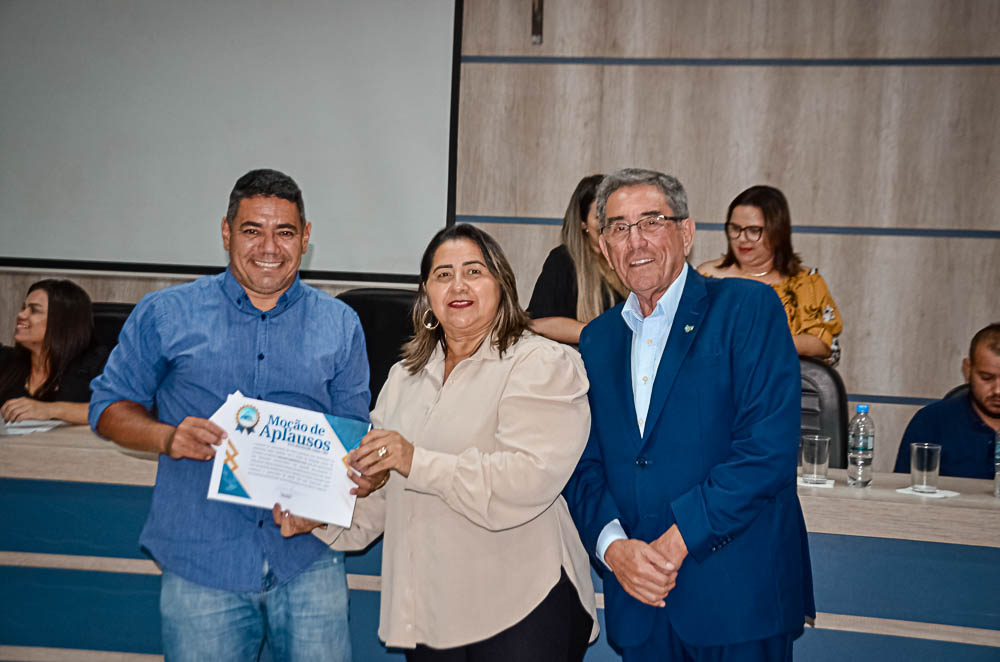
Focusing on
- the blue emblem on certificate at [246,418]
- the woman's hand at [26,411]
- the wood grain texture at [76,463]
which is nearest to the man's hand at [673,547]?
the blue emblem on certificate at [246,418]

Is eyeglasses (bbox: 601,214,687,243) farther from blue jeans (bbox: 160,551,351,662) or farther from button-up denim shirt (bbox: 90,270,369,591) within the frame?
blue jeans (bbox: 160,551,351,662)

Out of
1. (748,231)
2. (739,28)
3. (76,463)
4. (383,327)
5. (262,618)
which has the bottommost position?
(262,618)

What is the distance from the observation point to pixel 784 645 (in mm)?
1581

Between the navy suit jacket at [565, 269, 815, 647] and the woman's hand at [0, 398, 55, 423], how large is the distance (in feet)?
6.53

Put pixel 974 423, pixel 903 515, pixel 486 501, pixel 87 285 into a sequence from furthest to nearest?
1. pixel 87 285
2. pixel 974 423
3. pixel 903 515
4. pixel 486 501

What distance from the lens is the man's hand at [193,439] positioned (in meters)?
1.58

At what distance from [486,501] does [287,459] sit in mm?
453

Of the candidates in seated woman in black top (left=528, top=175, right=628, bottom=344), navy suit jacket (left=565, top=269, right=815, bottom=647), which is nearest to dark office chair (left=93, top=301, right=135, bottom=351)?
seated woman in black top (left=528, top=175, right=628, bottom=344)

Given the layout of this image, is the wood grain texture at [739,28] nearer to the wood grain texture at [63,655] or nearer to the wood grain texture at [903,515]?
the wood grain texture at [903,515]

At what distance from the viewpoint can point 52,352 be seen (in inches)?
123

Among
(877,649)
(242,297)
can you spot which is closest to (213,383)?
(242,297)

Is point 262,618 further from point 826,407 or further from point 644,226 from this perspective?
point 826,407

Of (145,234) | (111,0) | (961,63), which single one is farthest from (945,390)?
(111,0)

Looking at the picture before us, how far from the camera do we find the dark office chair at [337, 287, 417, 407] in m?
3.48
